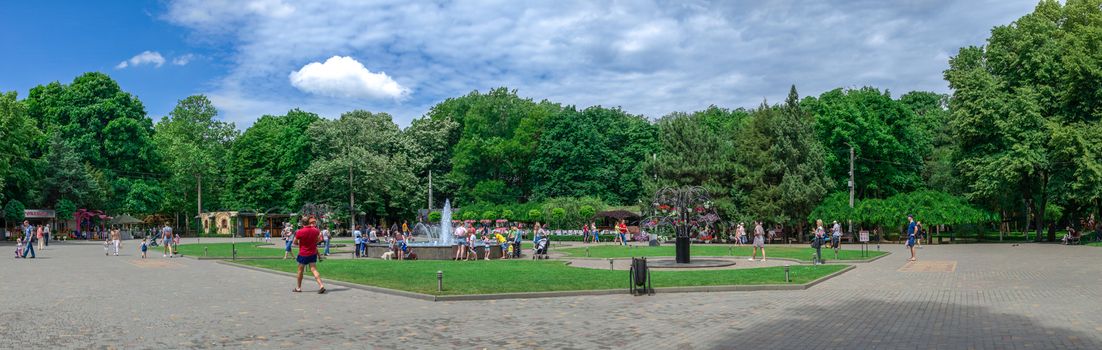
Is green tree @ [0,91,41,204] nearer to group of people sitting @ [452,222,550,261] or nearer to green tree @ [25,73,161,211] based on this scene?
green tree @ [25,73,161,211]

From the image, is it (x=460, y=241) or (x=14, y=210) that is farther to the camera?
(x=14, y=210)

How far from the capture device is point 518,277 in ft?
68.2

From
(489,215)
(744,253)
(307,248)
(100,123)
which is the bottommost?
(744,253)

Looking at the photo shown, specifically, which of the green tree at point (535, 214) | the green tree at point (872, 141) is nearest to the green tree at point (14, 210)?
the green tree at point (535, 214)

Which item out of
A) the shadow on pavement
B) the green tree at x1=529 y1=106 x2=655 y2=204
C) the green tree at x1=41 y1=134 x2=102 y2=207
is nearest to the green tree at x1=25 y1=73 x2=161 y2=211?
the green tree at x1=41 y1=134 x2=102 y2=207

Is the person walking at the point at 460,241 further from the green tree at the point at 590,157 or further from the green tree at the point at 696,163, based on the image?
the green tree at the point at 590,157

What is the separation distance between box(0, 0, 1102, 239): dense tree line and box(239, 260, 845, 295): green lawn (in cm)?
2718

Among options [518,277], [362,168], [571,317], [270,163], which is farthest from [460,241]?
[270,163]

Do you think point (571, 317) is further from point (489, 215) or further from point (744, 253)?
point (489, 215)

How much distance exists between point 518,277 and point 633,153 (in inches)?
2193

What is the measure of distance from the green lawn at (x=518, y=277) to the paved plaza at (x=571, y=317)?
102 centimetres

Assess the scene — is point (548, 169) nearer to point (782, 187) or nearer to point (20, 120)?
point (782, 187)

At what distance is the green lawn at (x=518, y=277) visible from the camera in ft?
57.6

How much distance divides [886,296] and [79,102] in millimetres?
72739
